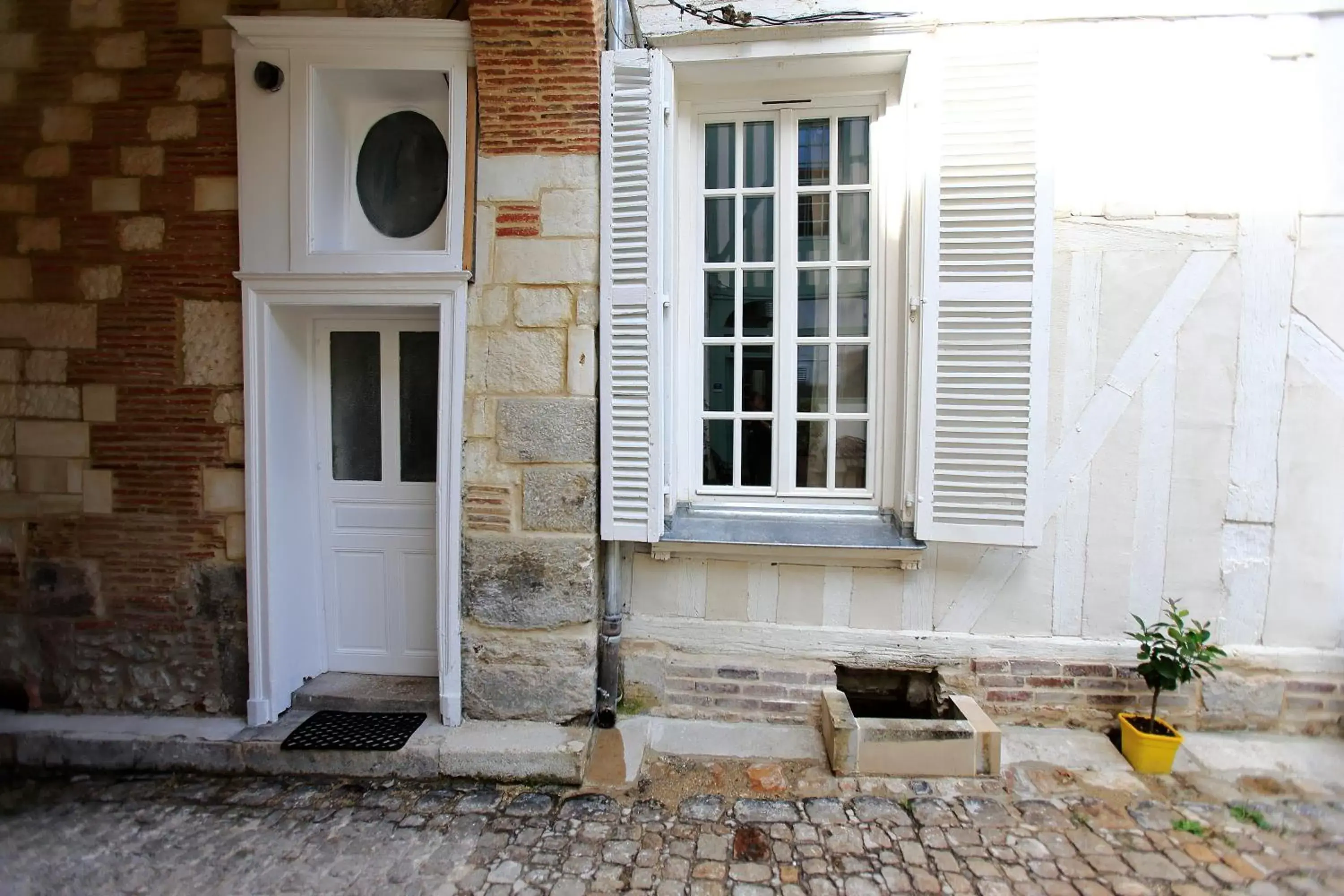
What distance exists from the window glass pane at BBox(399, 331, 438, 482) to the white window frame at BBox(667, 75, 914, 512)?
1315 mm

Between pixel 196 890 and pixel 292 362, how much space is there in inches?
91.1

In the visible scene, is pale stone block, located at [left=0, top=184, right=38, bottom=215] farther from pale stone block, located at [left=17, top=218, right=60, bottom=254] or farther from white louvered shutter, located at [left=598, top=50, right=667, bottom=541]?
white louvered shutter, located at [left=598, top=50, right=667, bottom=541]

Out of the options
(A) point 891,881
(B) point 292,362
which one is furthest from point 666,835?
(B) point 292,362

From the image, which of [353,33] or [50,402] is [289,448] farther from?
[353,33]

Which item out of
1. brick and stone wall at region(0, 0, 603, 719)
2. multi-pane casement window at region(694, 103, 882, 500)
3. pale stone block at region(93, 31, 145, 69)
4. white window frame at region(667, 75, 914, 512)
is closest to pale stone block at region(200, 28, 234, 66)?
brick and stone wall at region(0, 0, 603, 719)

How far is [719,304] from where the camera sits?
3.53 m

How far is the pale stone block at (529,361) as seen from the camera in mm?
3117

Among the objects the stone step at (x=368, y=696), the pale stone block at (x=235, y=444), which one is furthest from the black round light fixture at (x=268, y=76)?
the stone step at (x=368, y=696)

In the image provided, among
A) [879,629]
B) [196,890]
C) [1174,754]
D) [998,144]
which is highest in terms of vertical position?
[998,144]

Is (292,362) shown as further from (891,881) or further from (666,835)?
(891,881)

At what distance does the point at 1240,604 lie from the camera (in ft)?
10.5

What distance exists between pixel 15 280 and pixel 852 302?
4.35 m

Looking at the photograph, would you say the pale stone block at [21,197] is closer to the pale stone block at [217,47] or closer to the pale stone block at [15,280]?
the pale stone block at [15,280]

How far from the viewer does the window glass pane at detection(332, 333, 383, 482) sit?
3494 millimetres
